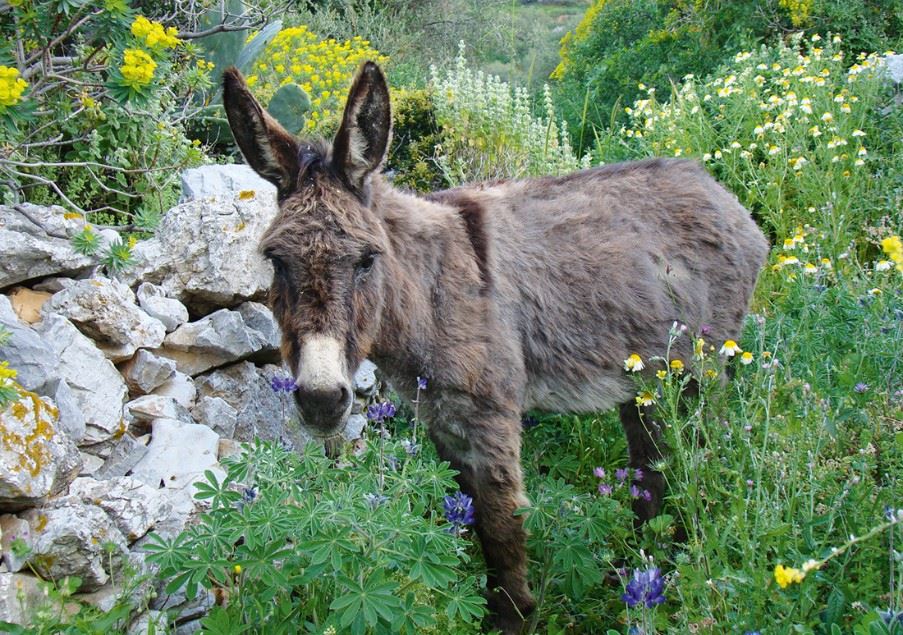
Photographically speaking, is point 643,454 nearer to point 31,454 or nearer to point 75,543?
point 75,543

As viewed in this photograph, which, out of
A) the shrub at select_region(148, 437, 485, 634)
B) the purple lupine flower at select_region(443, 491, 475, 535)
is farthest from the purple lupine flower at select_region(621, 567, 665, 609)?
the purple lupine flower at select_region(443, 491, 475, 535)

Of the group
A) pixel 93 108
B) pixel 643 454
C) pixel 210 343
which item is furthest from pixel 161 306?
pixel 643 454

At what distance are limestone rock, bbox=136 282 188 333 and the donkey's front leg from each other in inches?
58.6

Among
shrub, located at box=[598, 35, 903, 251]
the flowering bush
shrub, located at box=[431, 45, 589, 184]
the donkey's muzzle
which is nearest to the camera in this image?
the donkey's muzzle

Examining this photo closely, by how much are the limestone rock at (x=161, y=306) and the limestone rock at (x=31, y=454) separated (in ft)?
3.31

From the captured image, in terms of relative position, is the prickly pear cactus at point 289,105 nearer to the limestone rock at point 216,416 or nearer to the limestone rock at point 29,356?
the limestone rock at point 216,416

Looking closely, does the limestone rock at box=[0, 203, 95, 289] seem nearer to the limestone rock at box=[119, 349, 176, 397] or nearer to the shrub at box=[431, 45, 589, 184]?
the limestone rock at box=[119, 349, 176, 397]

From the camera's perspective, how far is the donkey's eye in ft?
9.21

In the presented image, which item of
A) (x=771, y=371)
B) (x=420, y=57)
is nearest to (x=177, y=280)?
(x=771, y=371)

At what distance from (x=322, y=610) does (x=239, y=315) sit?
5.81 ft

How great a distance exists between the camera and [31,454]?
278 cm

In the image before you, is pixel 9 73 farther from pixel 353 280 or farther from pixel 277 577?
pixel 277 577

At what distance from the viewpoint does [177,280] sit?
412 centimetres

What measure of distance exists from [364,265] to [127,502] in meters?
1.18
